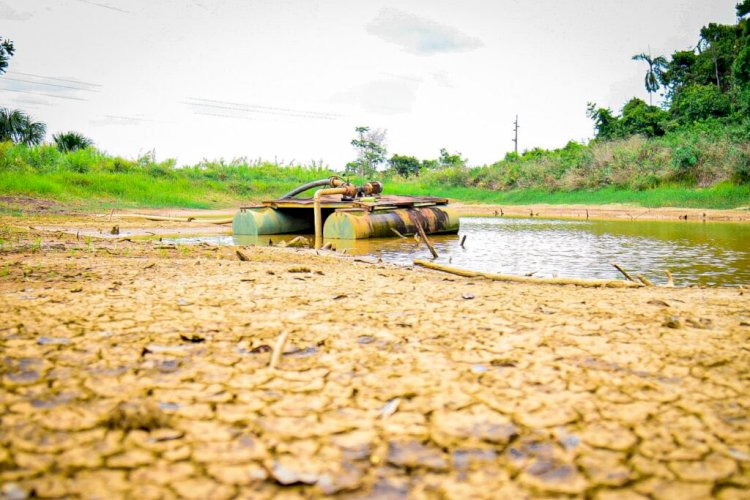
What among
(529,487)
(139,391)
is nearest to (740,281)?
(529,487)

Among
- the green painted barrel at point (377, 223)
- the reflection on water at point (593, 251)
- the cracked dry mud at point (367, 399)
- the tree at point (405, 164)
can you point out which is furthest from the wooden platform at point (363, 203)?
the tree at point (405, 164)

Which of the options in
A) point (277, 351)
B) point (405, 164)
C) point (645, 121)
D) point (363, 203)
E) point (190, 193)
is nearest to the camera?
point (277, 351)

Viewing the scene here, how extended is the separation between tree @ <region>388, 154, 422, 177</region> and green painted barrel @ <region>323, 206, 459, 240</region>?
30356mm

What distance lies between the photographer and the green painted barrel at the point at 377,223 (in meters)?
12.5

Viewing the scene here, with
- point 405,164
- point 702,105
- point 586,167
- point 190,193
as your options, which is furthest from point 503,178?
point 190,193

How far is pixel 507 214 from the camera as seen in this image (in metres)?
24.2

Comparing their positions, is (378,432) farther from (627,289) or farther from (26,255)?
(26,255)

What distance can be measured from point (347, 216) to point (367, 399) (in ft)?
34.1

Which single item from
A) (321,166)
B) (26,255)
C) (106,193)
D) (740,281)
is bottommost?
(740,281)

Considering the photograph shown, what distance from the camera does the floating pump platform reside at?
41.7ft

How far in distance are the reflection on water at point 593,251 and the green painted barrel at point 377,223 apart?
0.22 m

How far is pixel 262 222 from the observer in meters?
14.3

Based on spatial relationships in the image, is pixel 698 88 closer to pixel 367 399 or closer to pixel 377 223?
pixel 377 223

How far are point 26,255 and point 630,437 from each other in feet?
23.5
